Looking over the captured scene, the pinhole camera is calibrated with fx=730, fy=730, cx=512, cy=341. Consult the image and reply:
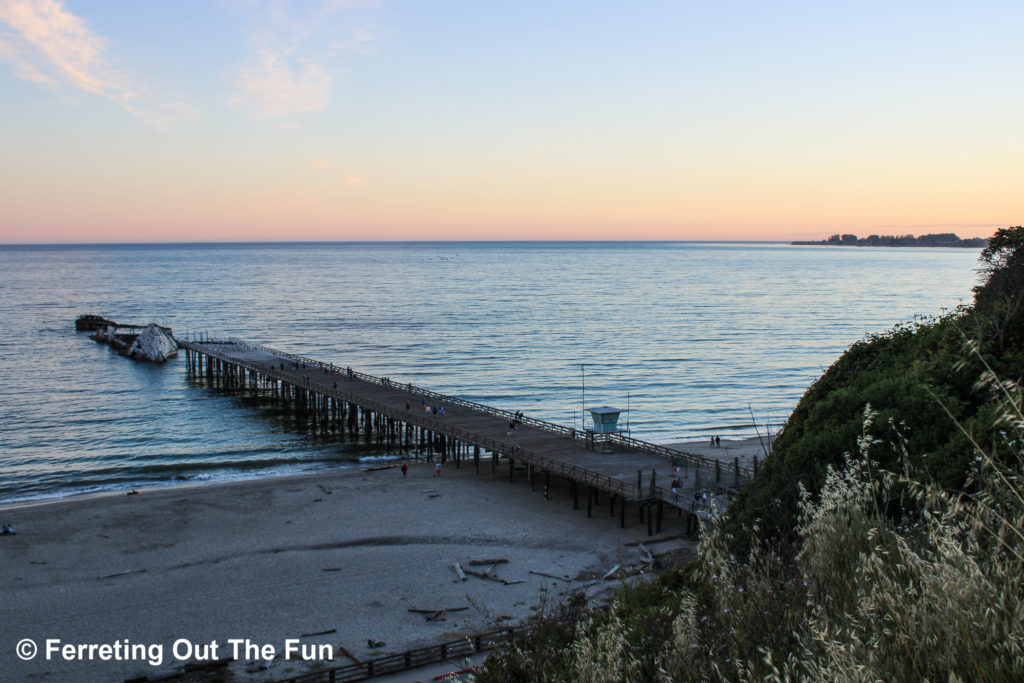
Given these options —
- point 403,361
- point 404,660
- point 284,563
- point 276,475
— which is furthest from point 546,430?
point 403,361

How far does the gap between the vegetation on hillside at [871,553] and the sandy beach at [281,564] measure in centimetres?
723

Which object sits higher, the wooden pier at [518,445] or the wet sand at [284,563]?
the wooden pier at [518,445]

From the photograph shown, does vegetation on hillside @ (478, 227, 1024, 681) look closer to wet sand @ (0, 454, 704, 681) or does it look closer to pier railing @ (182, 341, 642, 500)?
wet sand @ (0, 454, 704, 681)

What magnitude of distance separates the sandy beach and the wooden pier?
1338 millimetres

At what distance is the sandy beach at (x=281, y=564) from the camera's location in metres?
21.1

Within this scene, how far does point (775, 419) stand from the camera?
165 ft

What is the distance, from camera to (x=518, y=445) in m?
36.7

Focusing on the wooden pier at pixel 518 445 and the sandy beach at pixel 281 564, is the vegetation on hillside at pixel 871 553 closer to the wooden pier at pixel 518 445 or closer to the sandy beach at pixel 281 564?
the wooden pier at pixel 518 445

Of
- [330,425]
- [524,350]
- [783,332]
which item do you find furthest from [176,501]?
[783,332]

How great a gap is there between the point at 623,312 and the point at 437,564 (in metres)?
92.8

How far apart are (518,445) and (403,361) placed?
38.1 metres

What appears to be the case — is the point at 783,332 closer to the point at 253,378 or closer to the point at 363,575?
the point at 253,378

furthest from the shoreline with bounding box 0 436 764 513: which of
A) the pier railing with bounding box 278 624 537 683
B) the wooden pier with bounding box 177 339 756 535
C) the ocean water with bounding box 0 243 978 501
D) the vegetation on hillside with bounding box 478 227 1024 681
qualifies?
the pier railing with bounding box 278 624 537 683

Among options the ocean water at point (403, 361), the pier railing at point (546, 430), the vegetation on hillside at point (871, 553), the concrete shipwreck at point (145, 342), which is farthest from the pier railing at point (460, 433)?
the concrete shipwreck at point (145, 342)
